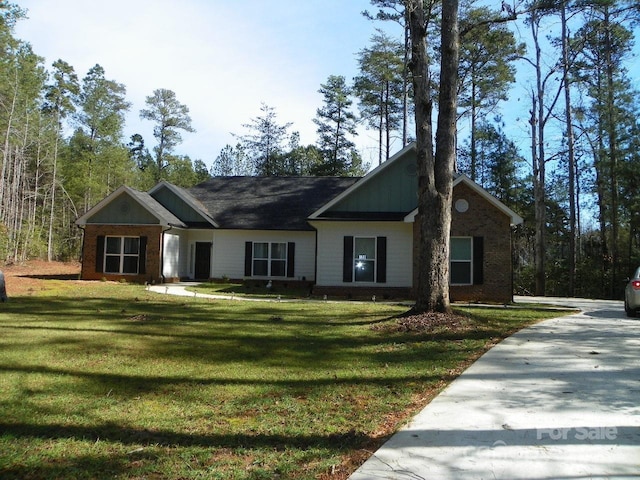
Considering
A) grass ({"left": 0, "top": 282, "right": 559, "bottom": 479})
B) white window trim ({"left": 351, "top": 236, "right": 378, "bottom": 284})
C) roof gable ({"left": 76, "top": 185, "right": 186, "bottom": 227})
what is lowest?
grass ({"left": 0, "top": 282, "right": 559, "bottom": 479})

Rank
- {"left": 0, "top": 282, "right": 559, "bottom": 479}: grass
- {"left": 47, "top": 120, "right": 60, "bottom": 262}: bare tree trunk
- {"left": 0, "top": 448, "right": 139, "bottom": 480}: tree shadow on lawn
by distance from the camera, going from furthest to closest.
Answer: {"left": 47, "top": 120, "right": 60, "bottom": 262}: bare tree trunk, {"left": 0, "top": 282, "right": 559, "bottom": 479}: grass, {"left": 0, "top": 448, "right": 139, "bottom": 480}: tree shadow on lawn

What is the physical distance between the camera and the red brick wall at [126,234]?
20.7m

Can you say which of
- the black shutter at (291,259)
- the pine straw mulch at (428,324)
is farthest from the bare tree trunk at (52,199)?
the pine straw mulch at (428,324)

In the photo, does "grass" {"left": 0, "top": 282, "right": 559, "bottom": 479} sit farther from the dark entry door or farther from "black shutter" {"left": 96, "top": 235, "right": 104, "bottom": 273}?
the dark entry door

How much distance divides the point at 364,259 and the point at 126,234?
1044 centimetres

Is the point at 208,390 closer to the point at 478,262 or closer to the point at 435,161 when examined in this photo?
the point at 435,161

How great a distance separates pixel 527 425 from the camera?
4273 mm

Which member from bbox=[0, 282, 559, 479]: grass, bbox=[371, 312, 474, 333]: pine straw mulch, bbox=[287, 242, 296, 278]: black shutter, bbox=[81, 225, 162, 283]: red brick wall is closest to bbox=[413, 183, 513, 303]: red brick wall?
bbox=[287, 242, 296, 278]: black shutter

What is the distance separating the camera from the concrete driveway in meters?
3.42

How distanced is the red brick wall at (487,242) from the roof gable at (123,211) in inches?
446

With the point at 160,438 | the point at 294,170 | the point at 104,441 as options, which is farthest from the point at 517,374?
the point at 294,170

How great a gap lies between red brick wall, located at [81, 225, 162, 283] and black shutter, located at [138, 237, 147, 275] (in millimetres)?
103

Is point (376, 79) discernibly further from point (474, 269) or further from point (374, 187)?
point (474, 269)

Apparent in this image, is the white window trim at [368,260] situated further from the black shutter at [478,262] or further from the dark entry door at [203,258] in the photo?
the dark entry door at [203,258]
